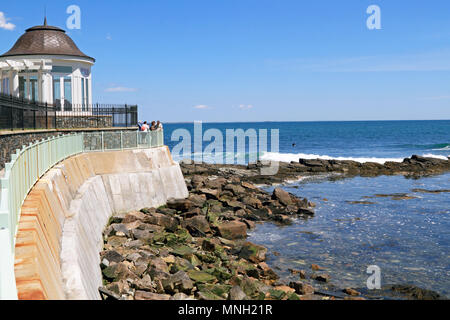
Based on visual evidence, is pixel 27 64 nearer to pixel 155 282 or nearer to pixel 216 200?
pixel 216 200

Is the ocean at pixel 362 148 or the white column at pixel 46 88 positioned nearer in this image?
the white column at pixel 46 88

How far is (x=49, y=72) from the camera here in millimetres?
24875

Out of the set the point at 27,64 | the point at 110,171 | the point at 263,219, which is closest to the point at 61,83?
the point at 27,64

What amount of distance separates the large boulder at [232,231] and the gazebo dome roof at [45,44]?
12.9 m

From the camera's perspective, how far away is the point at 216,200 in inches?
993

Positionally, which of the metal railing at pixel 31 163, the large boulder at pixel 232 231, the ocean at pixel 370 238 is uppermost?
the metal railing at pixel 31 163

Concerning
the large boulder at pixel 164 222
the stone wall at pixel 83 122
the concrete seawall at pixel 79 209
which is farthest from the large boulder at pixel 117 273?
the stone wall at pixel 83 122

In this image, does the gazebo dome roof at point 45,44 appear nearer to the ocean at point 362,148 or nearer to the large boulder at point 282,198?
the large boulder at point 282,198

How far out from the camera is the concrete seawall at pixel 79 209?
20.9ft

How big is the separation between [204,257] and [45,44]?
16840 mm

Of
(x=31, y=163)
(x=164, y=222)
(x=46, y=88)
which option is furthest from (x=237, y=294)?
(x=46, y=88)

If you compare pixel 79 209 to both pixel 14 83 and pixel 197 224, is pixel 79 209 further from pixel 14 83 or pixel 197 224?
pixel 14 83

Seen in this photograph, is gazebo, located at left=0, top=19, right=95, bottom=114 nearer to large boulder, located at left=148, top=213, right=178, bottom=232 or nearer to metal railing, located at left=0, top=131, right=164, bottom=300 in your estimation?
metal railing, located at left=0, top=131, right=164, bottom=300
